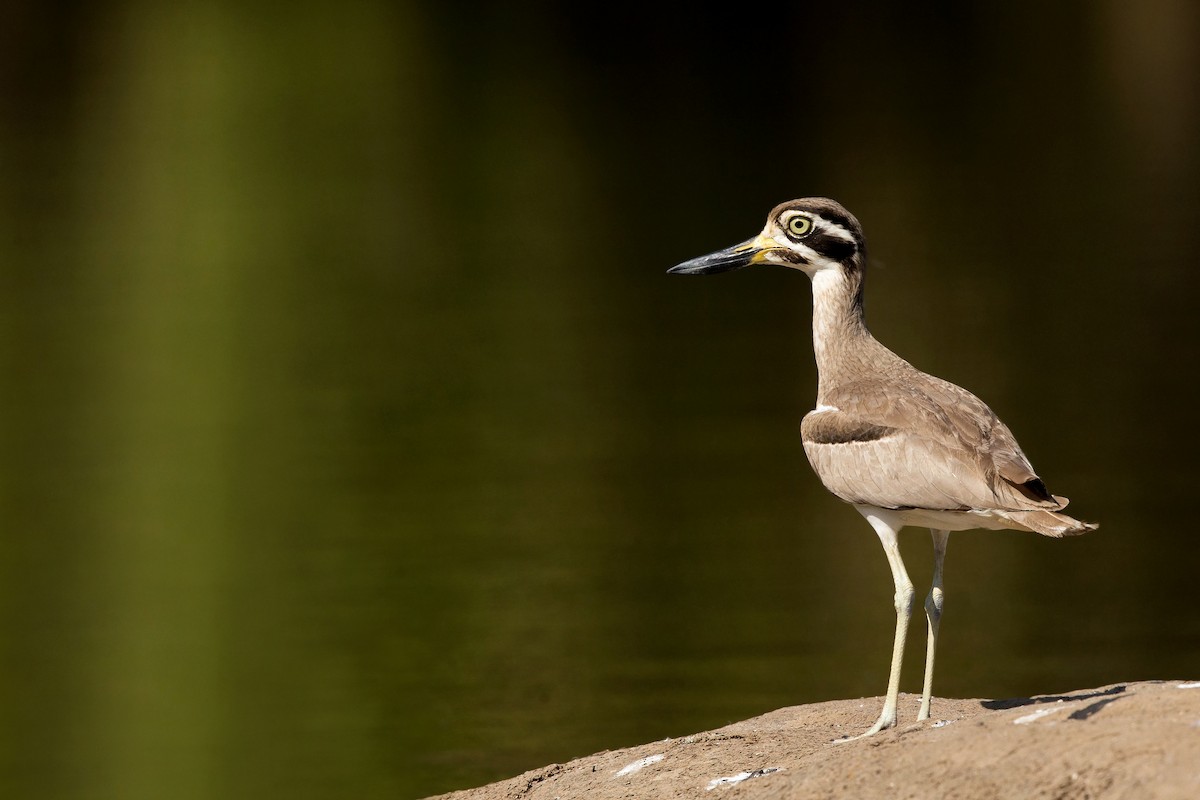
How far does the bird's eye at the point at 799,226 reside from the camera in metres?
8.16

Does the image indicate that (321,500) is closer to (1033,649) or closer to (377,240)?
(1033,649)

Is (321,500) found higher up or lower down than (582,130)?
lower down

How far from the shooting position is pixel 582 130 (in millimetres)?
33969

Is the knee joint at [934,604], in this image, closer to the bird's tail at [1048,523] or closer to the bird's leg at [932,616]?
the bird's leg at [932,616]

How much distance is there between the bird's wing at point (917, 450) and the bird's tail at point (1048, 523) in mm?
33

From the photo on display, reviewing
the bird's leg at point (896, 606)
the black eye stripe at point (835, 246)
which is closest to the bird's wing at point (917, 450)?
the bird's leg at point (896, 606)

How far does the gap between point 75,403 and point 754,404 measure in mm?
7548

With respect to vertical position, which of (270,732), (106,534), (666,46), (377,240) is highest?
(666,46)

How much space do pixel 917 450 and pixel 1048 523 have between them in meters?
0.64

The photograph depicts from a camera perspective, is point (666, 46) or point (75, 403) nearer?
point (75, 403)

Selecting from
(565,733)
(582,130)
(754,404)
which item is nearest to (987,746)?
(565,733)

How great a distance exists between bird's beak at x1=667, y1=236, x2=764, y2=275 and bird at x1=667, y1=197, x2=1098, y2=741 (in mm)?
26

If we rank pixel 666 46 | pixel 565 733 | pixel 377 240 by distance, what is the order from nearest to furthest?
1. pixel 565 733
2. pixel 377 240
3. pixel 666 46

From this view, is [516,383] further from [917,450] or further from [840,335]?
[917,450]
